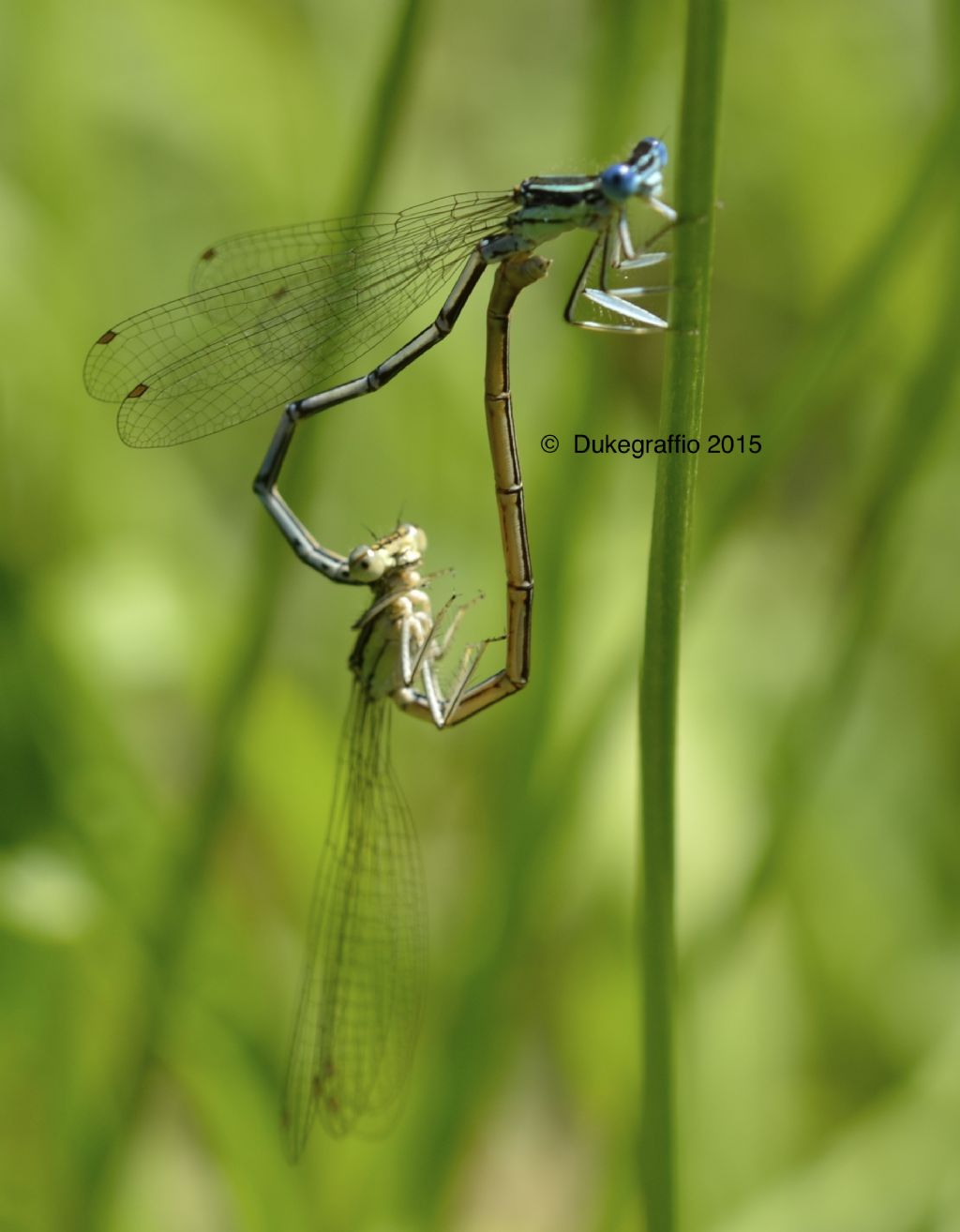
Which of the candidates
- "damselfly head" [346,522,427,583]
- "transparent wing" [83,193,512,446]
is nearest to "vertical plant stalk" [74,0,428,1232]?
"damselfly head" [346,522,427,583]

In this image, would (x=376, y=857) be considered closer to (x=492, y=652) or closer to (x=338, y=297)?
(x=492, y=652)

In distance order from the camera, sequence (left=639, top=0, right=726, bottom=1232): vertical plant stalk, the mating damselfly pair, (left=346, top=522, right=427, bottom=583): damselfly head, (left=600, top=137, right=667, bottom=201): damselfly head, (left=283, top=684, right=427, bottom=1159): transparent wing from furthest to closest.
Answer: (left=283, top=684, right=427, bottom=1159): transparent wing → (left=346, top=522, right=427, bottom=583): damselfly head → the mating damselfly pair → (left=600, top=137, right=667, bottom=201): damselfly head → (left=639, top=0, right=726, bottom=1232): vertical plant stalk

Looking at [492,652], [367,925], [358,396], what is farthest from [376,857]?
[358,396]

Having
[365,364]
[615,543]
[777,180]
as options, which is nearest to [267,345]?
[365,364]

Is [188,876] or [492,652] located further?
[492,652]

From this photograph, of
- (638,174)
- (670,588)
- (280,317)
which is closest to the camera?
(670,588)

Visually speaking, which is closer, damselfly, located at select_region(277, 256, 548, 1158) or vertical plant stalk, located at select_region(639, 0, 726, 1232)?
vertical plant stalk, located at select_region(639, 0, 726, 1232)

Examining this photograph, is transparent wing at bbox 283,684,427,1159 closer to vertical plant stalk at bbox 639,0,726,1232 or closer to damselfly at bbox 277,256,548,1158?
damselfly at bbox 277,256,548,1158

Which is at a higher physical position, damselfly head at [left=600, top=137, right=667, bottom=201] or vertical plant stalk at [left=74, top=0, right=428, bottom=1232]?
damselfly head at [left=600, top=137, right=667, bottom=201]
